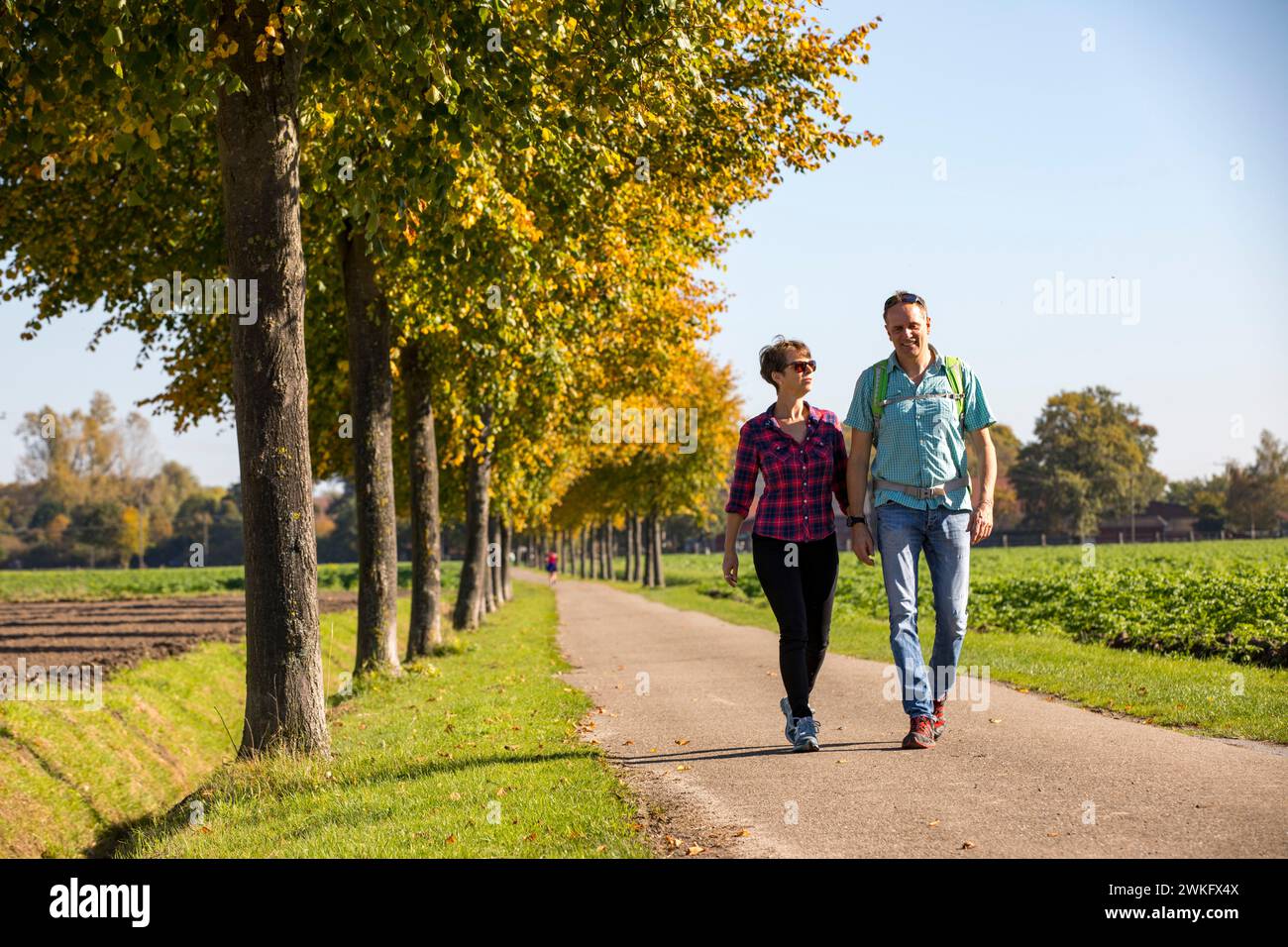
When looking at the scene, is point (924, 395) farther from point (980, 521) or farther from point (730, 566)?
point (730, 566)

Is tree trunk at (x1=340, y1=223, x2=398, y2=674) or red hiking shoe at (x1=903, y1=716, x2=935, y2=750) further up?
tree trunk at (x1=340, y1=223, x2=398, y2=674)

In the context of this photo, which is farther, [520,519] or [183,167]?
[520,519]

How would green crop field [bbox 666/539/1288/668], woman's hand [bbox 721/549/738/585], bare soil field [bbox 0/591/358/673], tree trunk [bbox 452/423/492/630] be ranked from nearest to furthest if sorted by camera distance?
woman's hand [bbox 721/549/738/585], green crop field [bbox 666/539/1288/668], bare soil field [bbox 0/591/358/673], tree trunk [bbox 452/423/492/630]

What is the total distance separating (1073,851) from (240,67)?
7.15 m

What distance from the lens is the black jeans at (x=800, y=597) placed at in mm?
7172

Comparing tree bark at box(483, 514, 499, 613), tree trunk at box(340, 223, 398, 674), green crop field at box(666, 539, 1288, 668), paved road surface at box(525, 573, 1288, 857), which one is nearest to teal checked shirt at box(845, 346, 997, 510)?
paved road surface at box(525, 573, 1288, 857)

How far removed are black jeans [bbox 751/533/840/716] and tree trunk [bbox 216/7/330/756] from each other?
321cm

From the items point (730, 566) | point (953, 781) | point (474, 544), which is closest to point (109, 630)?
point (474, 544)

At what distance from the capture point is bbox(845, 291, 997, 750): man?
705 centimetres

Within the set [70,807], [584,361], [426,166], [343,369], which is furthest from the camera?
[584,361]

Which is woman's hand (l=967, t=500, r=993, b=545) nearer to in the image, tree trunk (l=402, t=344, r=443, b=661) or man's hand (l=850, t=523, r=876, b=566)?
man's hand (l=850, t=523, r=876, b=566)
